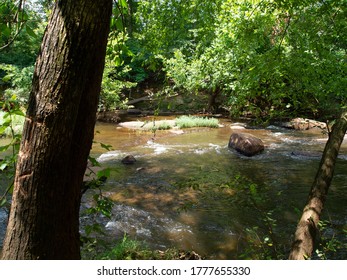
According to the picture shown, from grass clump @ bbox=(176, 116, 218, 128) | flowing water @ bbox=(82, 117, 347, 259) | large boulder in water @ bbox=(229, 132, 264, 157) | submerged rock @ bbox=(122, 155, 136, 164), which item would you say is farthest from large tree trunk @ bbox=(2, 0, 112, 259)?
grass clump @ bbox=(176, 116, 218, 128)

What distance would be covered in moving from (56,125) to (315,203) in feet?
9.56

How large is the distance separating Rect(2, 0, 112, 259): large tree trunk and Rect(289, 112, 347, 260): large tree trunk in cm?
232

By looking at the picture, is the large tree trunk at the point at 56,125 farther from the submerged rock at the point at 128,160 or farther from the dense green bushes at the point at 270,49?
the submerged rock at the point at 128,160

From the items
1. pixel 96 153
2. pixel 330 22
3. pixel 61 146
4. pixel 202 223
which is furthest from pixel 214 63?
pixel 96 153

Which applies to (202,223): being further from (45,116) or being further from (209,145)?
(209,145)

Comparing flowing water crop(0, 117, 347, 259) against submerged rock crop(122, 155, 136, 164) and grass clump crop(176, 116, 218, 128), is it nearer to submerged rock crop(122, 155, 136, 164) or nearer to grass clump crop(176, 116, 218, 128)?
submerged rock crop(122, 155, 136, 164)

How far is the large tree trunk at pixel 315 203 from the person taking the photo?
3055 mm

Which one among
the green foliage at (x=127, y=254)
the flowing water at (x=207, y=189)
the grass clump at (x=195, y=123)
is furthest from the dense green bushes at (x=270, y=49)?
the grass clump at (x=195, y=123)

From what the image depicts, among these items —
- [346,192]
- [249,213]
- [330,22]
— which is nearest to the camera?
[330,22]

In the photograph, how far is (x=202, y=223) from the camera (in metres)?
5.57

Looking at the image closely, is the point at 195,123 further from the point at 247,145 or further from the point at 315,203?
the point at 315,203

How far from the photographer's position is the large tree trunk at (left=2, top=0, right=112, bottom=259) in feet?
5.08

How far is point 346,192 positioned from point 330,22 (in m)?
4.10
